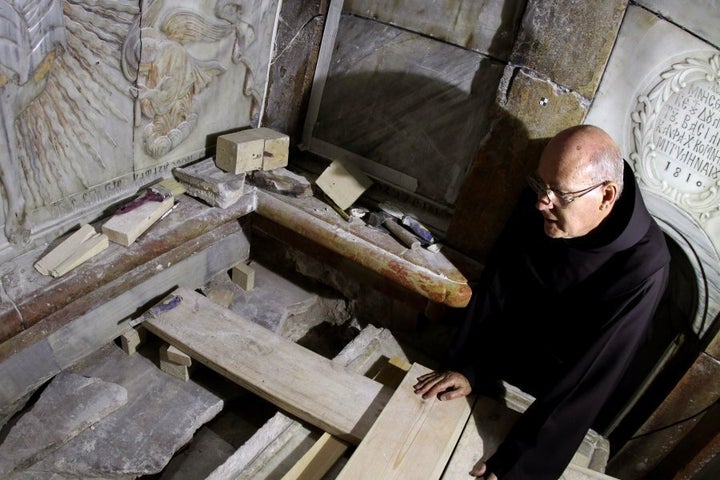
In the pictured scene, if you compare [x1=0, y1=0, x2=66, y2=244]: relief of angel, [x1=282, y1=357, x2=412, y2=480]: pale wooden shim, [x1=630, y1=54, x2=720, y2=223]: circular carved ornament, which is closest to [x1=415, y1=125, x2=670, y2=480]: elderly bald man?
[x1=630, y1=54, x2=720, y2=223]: circular carved ornament

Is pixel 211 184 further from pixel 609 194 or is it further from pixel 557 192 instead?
pixel 609 194

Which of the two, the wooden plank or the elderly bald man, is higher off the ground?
the elderly bald man

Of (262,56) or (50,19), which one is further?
(262,56)

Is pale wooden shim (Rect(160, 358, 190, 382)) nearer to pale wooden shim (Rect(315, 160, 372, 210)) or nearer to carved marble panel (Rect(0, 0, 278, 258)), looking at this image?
carved marble panel (Rect(0, 0, 278, 258))

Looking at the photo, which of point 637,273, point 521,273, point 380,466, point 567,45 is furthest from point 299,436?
point 567,45

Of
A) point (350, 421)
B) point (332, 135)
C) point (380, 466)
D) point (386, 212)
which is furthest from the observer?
point (332, 135)

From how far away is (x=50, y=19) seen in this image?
2.19 meters

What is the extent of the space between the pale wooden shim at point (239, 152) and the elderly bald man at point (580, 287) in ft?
6.09

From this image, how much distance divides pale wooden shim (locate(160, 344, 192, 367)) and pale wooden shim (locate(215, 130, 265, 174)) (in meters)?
1.23

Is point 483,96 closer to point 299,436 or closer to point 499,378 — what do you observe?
point 499,378

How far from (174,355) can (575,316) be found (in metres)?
2.27

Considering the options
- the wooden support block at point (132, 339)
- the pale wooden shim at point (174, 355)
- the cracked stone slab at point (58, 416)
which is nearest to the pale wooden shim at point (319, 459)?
the pale wooden shim at point (174, 355)

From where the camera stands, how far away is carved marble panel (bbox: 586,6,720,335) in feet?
8.05

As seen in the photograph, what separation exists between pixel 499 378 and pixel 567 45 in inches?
74.7
